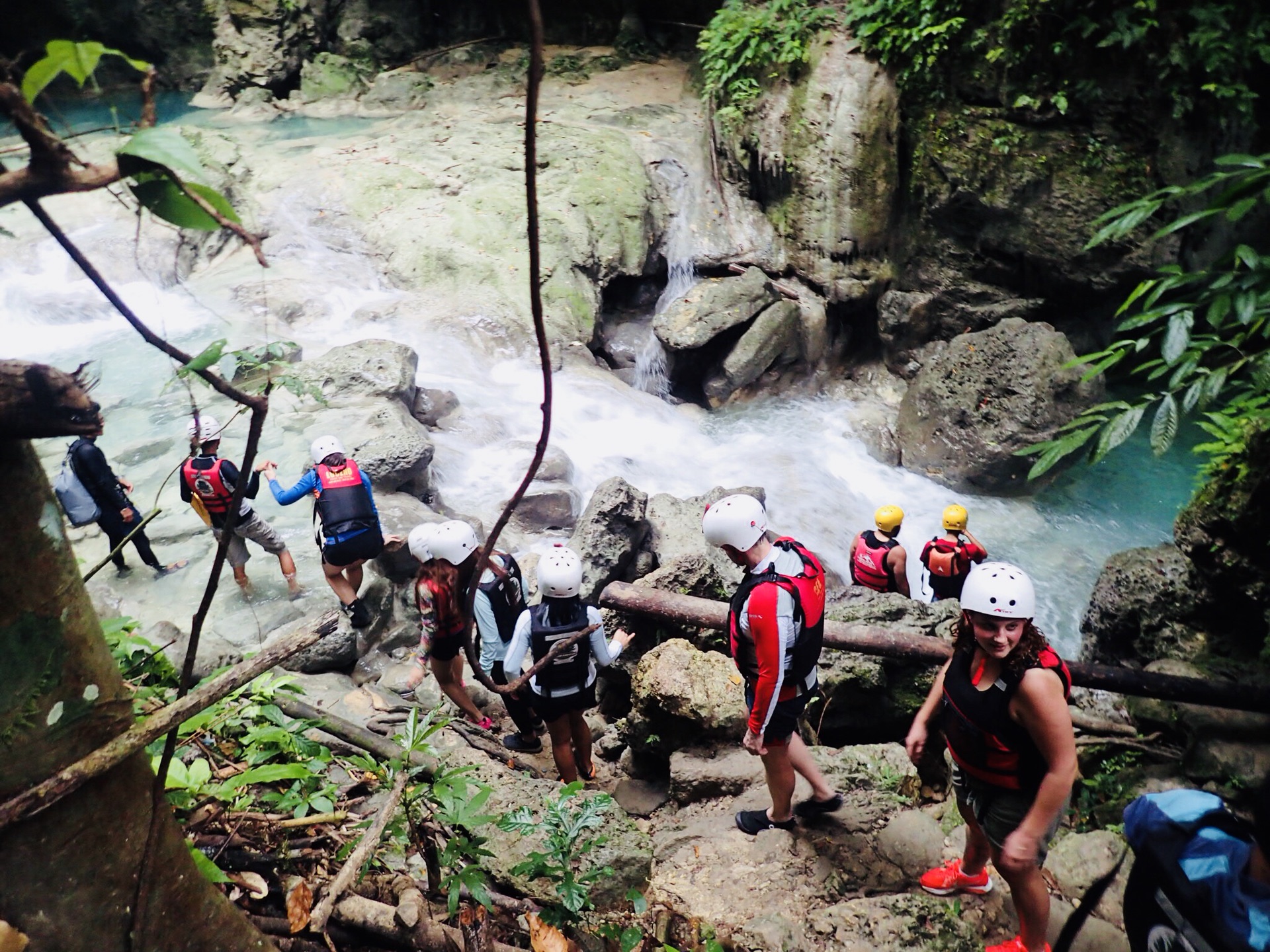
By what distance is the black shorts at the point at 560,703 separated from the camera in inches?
171

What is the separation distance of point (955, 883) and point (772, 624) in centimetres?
139

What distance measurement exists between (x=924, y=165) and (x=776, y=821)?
32.8ft

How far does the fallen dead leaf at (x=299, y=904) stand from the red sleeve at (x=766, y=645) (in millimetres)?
1866

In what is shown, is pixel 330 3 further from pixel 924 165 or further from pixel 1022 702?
pixel 1022 702

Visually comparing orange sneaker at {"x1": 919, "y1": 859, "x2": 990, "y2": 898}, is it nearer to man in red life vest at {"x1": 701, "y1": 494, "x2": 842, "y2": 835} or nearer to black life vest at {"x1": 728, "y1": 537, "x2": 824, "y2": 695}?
man in red life vest at {"x1": 701, "y1": 494, "x2": 842, "y2": 835}

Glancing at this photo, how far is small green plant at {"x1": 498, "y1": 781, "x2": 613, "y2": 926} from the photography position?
2.53 m

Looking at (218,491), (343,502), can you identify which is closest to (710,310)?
(343,502)

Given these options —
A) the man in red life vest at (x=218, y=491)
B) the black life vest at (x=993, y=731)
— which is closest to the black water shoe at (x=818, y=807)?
the black life vest at (x=993, y=731)

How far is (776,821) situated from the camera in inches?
151

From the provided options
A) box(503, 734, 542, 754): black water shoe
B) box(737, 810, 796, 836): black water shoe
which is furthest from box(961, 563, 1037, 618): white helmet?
box(503, 734, 542, 754): black water shoe

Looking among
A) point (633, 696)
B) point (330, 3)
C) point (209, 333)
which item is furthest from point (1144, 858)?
point (330, 3)

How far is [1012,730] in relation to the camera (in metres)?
2.77

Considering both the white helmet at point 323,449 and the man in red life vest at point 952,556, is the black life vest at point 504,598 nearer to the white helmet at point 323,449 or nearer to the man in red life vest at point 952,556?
the white helmet at point 323,449

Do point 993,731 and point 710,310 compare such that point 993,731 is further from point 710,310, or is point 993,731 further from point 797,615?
point 710,310
